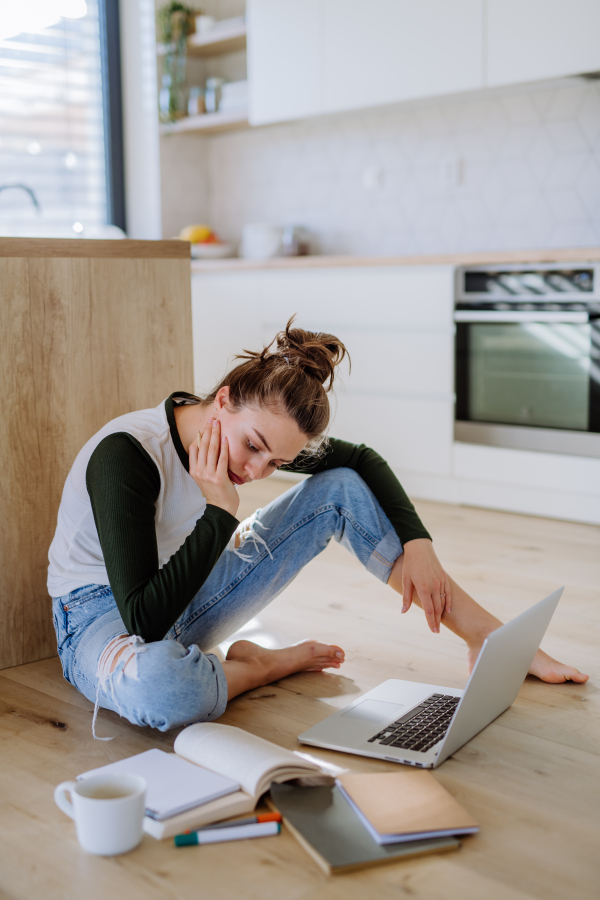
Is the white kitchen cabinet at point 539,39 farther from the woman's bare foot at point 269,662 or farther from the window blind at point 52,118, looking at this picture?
the woman's bare foot at point 269,662

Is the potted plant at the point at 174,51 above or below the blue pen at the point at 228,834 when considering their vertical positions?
above

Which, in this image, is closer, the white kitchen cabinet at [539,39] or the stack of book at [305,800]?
the stack of book at [305,800]

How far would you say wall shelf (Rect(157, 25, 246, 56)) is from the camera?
4467mm

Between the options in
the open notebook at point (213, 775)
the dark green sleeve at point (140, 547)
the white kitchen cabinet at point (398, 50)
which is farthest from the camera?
the white kitchen cabinet at point (398, 50)

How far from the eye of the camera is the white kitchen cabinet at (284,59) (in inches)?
158

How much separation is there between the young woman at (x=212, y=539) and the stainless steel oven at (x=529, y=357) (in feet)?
4.93

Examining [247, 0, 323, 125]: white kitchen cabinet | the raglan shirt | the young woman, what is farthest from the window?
the raglan shirt

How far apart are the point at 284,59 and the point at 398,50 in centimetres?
67

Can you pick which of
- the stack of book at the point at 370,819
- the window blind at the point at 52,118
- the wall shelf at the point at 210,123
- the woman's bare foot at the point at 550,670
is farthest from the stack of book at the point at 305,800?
the wall shelf at the point at 210,123

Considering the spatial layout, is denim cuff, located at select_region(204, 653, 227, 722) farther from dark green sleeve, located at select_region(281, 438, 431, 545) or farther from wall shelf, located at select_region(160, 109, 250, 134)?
wall shelf, located at select_region(160, 109, 250, 134)

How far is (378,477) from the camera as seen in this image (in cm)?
190

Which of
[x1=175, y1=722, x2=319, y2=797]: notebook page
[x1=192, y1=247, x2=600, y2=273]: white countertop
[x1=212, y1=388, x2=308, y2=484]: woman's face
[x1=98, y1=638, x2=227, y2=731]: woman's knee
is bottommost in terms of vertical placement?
[x1=175, y1=722, x2=319, y2=797]: notebook page

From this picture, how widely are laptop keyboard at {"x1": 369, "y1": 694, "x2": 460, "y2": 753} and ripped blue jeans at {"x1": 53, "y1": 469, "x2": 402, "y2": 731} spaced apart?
28 cm

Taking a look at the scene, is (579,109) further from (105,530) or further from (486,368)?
(105,530)
